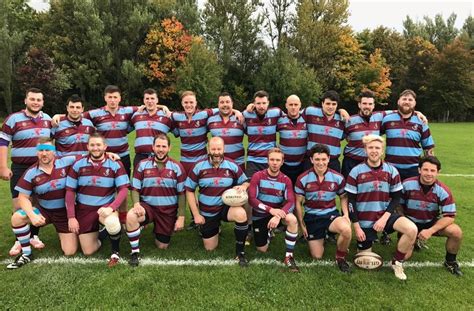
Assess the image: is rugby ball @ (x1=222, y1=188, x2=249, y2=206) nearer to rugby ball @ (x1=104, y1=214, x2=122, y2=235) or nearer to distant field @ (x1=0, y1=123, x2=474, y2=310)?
distant field @ (x1=0, y1=123, x2=474, y2=310)

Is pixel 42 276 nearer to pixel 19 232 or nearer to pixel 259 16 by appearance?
pixel 19 232

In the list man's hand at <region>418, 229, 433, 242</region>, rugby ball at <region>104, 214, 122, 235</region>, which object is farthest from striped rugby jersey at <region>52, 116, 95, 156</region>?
man's hand at <region>418, 229, 433, 242</region>

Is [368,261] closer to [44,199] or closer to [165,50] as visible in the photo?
[44,199]

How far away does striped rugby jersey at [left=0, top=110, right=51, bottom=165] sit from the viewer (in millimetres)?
5137

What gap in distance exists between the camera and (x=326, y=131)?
18.3ft

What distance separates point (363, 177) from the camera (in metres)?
4.57

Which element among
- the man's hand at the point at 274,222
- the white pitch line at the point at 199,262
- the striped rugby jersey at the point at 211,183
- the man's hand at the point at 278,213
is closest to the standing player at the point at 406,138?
the white pitch line at the point at 199,262

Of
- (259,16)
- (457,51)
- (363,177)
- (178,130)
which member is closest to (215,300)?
(363,177)

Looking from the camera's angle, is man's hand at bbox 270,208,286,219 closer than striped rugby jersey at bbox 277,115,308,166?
Yes

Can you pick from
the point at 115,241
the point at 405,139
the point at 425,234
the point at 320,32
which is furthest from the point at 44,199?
the point at 320,32

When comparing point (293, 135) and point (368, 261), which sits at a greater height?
point (293, 135)

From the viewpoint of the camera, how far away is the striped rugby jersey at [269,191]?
15.7ft

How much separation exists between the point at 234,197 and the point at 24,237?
259 cm

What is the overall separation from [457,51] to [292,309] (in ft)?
145
